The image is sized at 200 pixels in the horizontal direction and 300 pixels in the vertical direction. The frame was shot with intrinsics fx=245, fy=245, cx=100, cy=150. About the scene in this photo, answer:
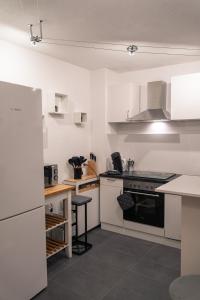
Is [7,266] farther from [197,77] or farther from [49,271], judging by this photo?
[197,77]

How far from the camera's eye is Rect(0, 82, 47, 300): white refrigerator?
1.99 m

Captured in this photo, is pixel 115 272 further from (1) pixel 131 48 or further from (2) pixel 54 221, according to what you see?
(1) pixel 131 48

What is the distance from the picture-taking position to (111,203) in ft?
12.5

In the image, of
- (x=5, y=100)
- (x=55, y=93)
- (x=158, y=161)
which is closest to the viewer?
(x=5, y=100)

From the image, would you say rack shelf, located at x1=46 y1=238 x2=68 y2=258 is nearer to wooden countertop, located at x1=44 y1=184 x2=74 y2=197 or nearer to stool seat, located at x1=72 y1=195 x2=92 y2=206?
stool seat, located at x1=72 y1=195 x2=92 y2=206

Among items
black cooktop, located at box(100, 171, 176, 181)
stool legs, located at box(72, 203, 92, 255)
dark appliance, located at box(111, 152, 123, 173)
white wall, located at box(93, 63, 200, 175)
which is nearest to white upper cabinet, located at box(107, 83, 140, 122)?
white wall, located at box(93, 63, 200, 175)

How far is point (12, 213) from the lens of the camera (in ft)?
6.73

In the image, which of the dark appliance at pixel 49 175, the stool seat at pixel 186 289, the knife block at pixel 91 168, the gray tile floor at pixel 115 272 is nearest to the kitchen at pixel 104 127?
the gray tile floor at pixel 115 272

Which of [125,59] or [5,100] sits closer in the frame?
[5,100]

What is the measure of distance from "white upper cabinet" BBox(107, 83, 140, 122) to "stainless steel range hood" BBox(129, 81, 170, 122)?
8.3 inches

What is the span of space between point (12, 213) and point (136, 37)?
2149 millimetres

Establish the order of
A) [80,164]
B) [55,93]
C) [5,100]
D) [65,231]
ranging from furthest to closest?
[80,164] → [55,93] → [65,231] → [5,100]

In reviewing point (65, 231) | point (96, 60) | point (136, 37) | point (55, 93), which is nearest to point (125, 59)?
point (96, 60)

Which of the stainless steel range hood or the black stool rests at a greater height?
the stainless steel range hood
